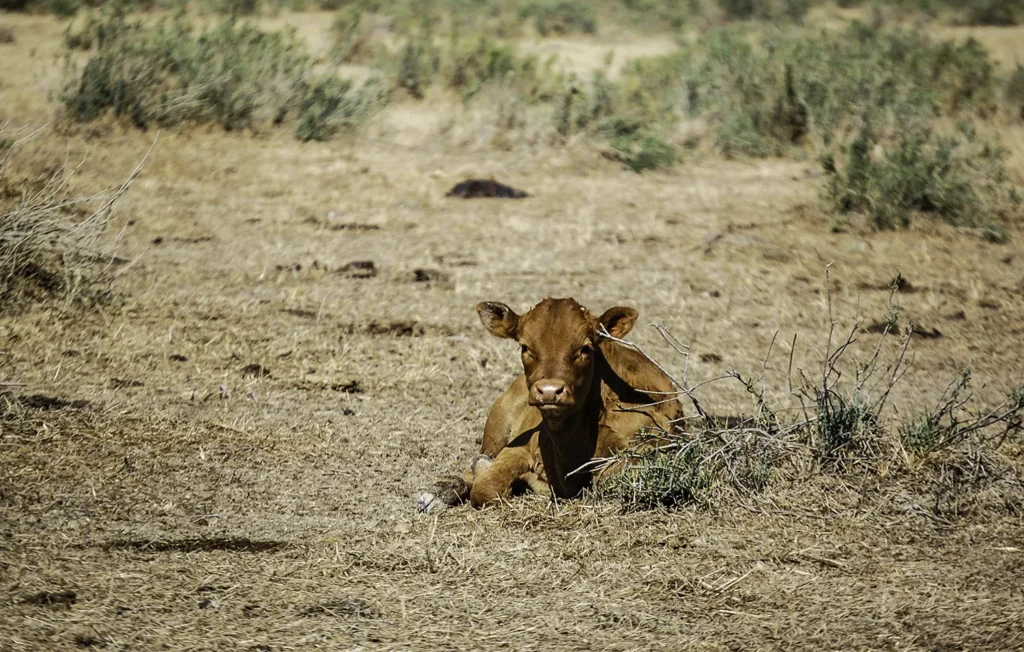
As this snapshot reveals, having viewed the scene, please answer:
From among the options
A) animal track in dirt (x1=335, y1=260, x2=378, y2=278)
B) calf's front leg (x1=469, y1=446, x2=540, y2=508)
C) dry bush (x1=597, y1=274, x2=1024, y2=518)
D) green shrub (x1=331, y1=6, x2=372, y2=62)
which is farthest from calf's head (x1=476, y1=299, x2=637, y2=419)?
green shrub (x1=331, y1=6, x2=372, y2=62)

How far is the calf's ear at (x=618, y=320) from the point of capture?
608 centimetres

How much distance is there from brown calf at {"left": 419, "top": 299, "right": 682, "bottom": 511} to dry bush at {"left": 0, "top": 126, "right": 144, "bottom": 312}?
337 cm

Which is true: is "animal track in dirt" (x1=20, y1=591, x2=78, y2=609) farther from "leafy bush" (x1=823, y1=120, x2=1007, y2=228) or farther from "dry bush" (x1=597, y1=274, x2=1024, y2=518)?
"leafy bush" (x1=823, y1=120, x2=1007, y2=228)

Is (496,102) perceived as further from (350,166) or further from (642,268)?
(642,268)

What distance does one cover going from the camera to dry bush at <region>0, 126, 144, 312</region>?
859 cm

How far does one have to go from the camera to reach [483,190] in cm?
1266

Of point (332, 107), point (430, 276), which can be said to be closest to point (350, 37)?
point (332, 107)

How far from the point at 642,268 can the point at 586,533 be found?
17.3 ft

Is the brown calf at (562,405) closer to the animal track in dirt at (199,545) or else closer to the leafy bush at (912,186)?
the animal track in dirt at (199,545)

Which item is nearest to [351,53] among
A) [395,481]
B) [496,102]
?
[496,102]

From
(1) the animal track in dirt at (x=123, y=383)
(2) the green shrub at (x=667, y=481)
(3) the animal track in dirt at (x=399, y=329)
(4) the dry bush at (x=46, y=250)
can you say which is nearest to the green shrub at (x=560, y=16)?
(3) the animal track in dirt at (x=399, y=329)

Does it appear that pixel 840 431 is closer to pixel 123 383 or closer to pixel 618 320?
pixel 618 320

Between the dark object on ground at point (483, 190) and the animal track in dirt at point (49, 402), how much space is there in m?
5.83

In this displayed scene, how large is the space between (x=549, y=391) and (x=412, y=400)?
2.35 meters
